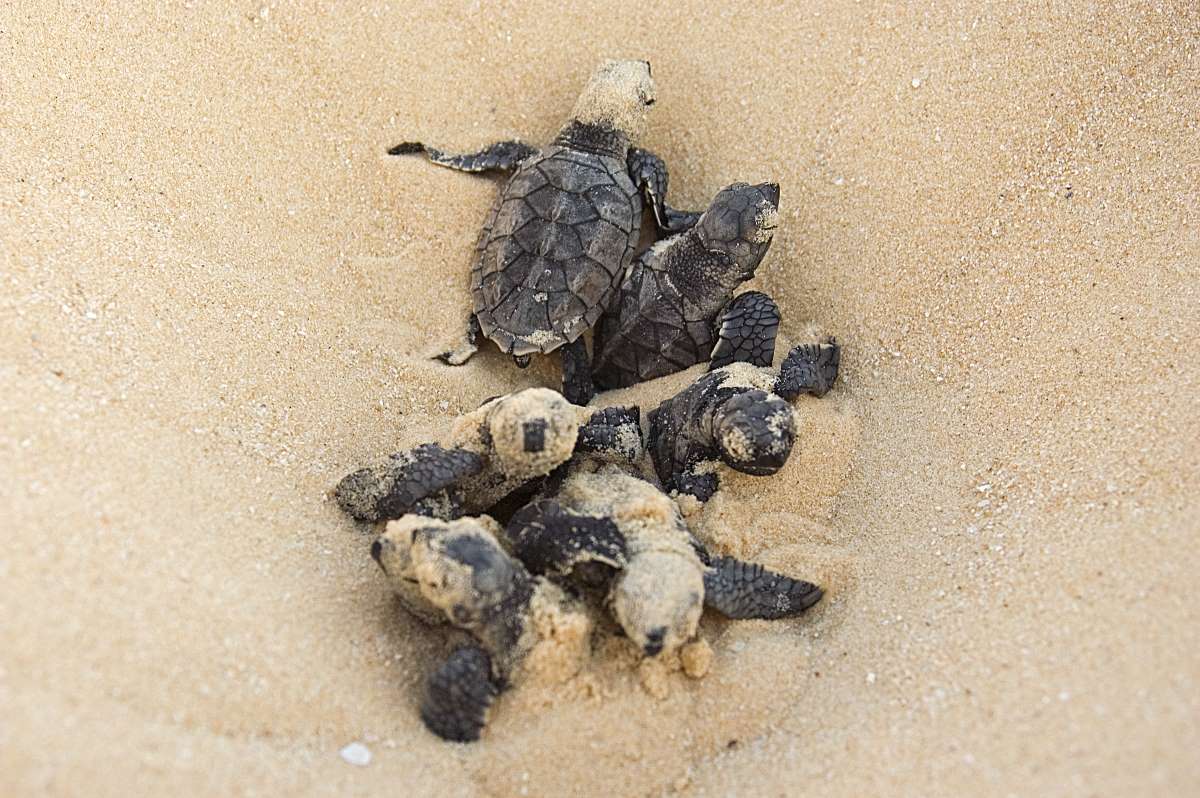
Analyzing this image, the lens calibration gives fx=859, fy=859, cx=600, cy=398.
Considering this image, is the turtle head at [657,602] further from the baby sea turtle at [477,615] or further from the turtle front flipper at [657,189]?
the turtle front flipper at [657,189]

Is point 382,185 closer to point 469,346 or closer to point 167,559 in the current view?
point 469,346

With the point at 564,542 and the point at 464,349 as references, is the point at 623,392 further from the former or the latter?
the point at 564,542

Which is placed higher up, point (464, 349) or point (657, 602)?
point (657, 602)

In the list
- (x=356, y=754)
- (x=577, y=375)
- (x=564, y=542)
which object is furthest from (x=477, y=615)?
(x=577, y=375)

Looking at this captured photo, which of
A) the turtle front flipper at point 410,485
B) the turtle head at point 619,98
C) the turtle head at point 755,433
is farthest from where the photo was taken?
the turtle head at point 619,98

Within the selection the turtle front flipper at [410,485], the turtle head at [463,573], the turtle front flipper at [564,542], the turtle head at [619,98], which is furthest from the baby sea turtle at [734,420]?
the turtle head at [619,98]
